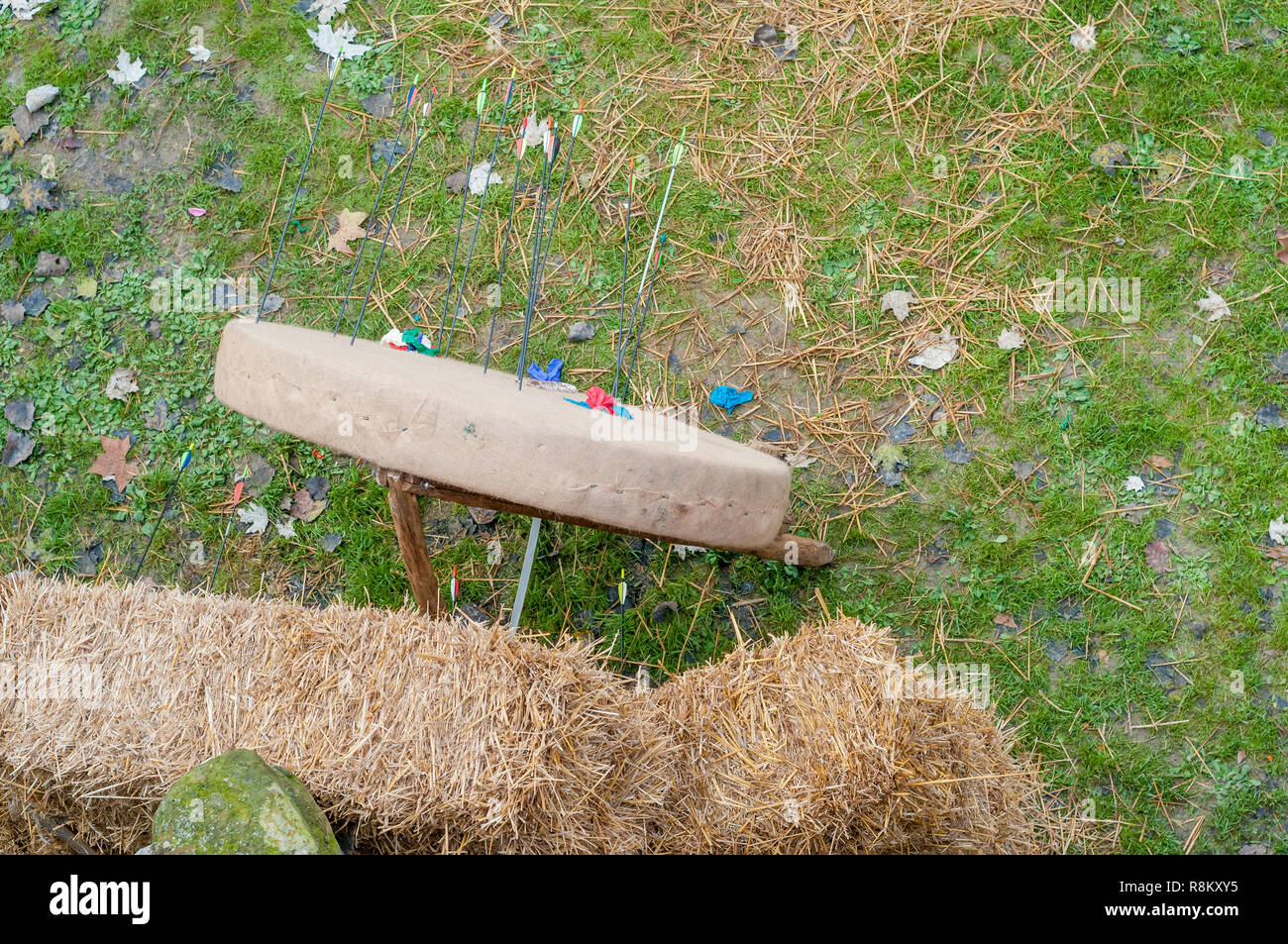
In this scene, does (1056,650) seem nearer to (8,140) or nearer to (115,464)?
(115,464)

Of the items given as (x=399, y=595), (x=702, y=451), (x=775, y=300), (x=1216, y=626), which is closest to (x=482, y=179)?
(x=775, y=300)

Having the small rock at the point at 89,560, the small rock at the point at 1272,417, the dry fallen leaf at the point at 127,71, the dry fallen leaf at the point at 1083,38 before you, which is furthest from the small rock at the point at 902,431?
the dry fallen leaf at the point at 127,71

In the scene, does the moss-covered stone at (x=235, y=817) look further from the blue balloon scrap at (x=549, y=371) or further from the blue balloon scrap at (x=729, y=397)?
the blue balloon scrap at (x=729, y=397)

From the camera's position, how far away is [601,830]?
297cm

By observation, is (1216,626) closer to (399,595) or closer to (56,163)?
(399,595)

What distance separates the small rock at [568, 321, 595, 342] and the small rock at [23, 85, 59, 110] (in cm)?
305

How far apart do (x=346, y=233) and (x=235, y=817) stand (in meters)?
3.06

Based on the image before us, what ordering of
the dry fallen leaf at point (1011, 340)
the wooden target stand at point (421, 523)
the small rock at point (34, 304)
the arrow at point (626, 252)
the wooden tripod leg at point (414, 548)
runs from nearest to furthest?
the wooden target stand at point (421, 523) < the wooden tripod leg at point (414, 548) < the dry fallen leaf at point (1011, 340) < the arrow at point (626, 252) < the small rock at point (34, 304)

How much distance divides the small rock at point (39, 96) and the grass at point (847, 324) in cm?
5

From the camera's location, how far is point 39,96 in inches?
194

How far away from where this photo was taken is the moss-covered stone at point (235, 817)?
8.06 ft

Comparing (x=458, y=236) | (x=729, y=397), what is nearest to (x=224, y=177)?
(x=458, y=236)

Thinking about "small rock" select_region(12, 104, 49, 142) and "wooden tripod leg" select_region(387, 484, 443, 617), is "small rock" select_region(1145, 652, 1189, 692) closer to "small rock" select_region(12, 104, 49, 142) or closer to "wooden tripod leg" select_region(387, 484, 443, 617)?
"wooden tripod leg" select_region(387, 484, 443, 617)

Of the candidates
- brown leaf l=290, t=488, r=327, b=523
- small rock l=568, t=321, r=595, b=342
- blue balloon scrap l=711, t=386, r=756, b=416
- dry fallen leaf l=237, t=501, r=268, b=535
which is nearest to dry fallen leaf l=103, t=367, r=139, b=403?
dry fallen leaf l=237, t=501, r=268, b=535
